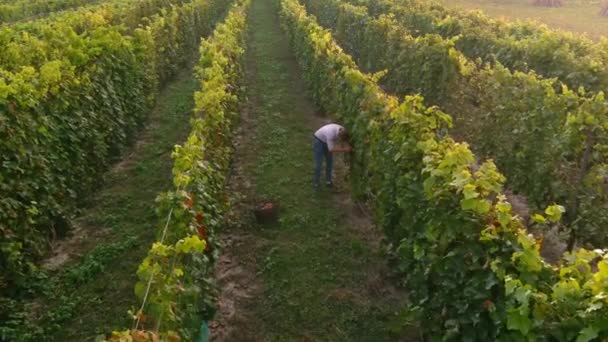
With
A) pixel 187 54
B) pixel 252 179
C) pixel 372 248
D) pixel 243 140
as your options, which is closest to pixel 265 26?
pixel 187 54

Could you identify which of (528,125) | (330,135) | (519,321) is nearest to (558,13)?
(528,125)

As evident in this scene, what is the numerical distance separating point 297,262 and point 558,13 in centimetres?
4082

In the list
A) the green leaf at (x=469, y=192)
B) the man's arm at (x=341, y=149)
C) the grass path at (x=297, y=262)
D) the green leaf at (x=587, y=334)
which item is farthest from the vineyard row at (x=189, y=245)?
the green leaf at (x=587, y=334)

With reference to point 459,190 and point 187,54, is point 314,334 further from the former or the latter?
point 187,54

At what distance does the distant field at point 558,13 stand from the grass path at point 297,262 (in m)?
25.2

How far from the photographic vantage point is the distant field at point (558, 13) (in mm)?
34728

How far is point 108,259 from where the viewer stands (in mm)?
8078

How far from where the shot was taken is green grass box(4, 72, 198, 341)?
6738mm

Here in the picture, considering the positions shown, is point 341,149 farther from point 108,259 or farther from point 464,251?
point 464,251

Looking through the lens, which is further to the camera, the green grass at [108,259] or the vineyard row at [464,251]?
the green grass at [108,259]

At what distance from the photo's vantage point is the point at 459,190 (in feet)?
17.3

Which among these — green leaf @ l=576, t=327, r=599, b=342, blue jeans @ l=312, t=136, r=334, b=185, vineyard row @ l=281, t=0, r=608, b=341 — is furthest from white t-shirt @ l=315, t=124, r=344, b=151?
green leaf @ l=576, t=327, r=599, b=342

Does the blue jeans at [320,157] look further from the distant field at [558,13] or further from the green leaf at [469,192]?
the distant field at [558,13]

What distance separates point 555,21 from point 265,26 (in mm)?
20260
